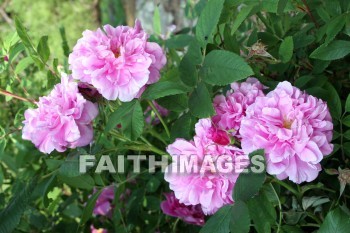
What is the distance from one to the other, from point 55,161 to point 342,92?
19.0 inches

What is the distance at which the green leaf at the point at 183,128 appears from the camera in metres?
0.71

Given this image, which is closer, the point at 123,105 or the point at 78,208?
the point at 123,105

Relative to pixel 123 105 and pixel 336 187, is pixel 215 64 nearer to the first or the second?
pixel 123 105

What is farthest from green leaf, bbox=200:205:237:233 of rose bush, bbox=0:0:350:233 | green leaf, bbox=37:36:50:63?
green leaf, bbox=37:36:50:63

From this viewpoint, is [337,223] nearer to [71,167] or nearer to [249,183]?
[249,183]

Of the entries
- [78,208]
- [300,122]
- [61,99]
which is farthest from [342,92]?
[78,208]

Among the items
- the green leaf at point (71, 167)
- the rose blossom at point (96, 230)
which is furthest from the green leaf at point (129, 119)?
the rose blossom at point (96, 230)

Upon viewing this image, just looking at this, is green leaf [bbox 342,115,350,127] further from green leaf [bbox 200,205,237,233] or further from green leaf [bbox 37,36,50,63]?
green leaf [bbox 37,36,50,63]

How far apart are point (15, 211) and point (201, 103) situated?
336 mm

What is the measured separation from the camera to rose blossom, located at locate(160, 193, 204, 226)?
2.77ft

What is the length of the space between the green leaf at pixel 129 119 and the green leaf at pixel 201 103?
0.22 feet

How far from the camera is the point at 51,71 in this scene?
778 mm

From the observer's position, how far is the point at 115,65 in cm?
66

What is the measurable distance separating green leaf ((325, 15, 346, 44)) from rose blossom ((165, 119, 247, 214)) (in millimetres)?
200
